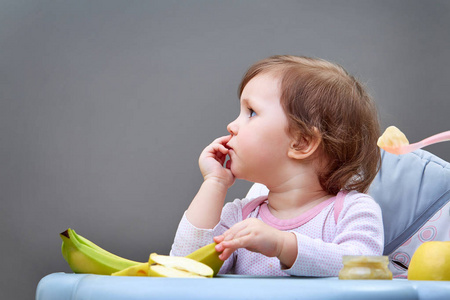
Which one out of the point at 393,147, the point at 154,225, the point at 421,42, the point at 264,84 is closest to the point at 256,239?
the point at 393,147

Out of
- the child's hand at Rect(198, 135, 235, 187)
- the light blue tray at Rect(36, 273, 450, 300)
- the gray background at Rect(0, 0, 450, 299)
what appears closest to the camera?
the light blue tray at Rect(36, 273, 450, 300)

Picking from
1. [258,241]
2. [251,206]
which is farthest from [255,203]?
[258,241]

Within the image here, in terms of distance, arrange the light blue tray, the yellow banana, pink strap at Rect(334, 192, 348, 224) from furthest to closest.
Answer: pink strap at Rect(334, 192, 348, 224) → the yellow banana → the light blue tray

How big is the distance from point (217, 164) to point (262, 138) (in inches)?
5.4

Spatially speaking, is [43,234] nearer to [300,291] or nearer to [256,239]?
[256,239]

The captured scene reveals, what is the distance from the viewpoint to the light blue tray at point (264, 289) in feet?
1.88

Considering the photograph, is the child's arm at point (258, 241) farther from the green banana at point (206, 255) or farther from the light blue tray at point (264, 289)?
the light blue tray at point (264, 289)

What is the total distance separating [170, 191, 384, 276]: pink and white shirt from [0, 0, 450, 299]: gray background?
1164 mm

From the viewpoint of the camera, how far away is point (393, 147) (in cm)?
71

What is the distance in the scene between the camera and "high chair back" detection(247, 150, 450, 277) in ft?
3.79

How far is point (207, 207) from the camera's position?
1.10 meters

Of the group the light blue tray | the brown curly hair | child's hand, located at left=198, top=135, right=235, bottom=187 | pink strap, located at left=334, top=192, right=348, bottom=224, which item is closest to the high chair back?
the brown curly hair

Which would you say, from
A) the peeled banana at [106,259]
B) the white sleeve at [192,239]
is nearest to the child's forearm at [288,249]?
the peeled banana at [106,259]

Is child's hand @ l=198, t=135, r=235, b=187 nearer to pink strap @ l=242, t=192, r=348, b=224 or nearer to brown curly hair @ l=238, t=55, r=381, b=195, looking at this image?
pink strap @ l=242, t=192, r=348, b=224
